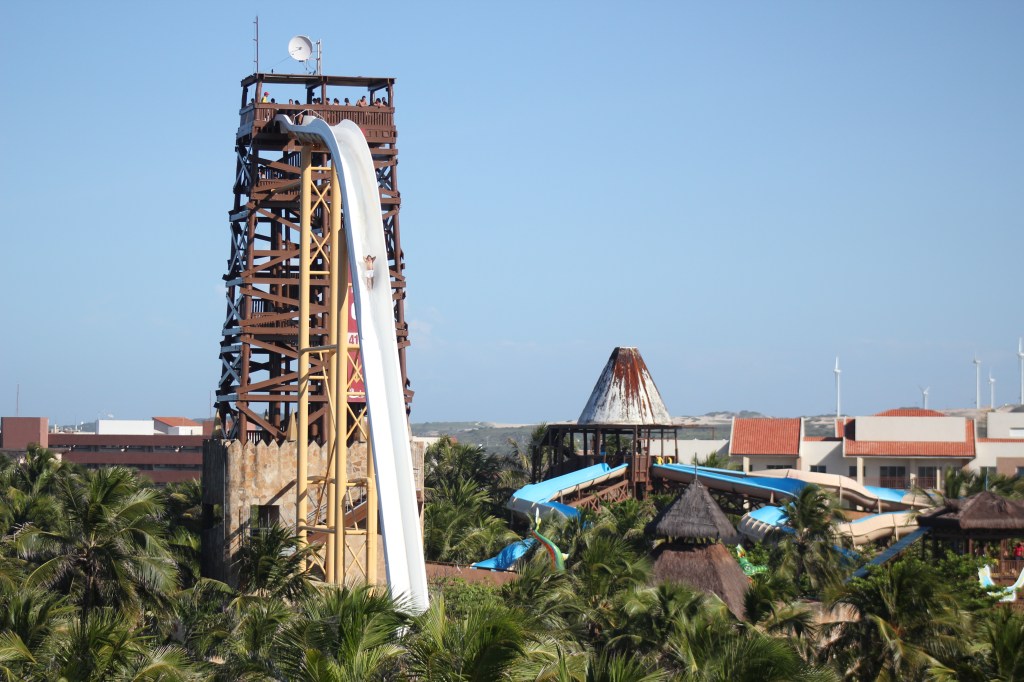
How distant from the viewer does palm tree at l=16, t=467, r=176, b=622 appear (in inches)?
1109

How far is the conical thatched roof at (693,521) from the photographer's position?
32656 millimetres

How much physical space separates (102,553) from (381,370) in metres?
8.55

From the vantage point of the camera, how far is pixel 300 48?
146 feet

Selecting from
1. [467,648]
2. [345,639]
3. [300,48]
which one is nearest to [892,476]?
[300,48]

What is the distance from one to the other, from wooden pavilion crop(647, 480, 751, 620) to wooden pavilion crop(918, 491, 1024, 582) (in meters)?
7.38

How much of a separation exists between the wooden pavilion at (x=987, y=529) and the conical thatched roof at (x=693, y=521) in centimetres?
734

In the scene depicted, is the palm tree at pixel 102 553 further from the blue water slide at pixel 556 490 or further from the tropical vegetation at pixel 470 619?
the blue water slide at pixel 556 490

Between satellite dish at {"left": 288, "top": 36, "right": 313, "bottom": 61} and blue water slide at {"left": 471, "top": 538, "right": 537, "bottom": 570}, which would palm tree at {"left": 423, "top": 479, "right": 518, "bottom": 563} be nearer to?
blue water slide at {"left": 471, "top": 538, "right": 537, "bottom": 570}

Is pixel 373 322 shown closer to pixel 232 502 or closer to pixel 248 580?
pixel 248 580

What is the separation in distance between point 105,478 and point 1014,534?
2262 centimetres

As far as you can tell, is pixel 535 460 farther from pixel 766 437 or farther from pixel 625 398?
pixel 766 437

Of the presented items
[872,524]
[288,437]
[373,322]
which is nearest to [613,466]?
[872,524]

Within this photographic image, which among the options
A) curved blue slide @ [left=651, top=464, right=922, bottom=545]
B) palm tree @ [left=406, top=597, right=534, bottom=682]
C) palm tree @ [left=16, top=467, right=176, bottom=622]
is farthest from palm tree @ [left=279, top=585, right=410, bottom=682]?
curved blue slide @ [left=651, top=464, right=922, bottom=545]

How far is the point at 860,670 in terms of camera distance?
23.9 m
